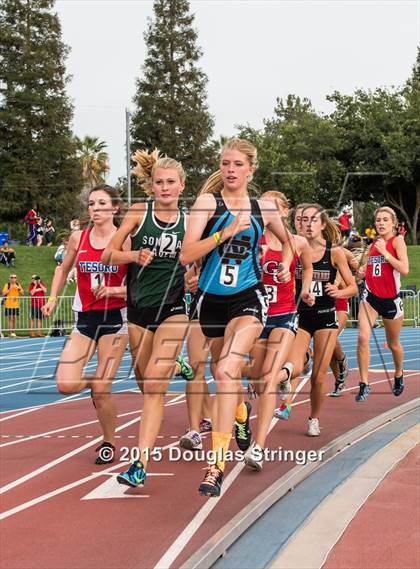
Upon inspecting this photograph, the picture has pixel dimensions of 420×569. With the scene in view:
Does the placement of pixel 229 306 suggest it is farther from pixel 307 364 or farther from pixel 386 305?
pixel 307 364

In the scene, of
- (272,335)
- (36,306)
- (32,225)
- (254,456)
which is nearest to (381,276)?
(272,335)

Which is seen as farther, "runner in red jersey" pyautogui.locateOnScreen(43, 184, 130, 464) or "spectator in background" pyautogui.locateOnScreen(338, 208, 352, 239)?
"spectator in background" pyautogui.locateOnScreen(338, 208, 352, 239)

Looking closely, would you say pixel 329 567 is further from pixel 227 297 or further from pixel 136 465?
pixel 227 297

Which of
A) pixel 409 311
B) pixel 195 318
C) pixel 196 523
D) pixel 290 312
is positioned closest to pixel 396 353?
pixel 290 312

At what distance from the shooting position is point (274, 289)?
8.06 metres

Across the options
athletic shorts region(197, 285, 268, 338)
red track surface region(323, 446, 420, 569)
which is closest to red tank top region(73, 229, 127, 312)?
athletic shorts region(197, 285, 268, 338)

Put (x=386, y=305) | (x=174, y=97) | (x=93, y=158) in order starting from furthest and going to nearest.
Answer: (x=93, y=158)
(x=174, y=97)
(x=386, y=305)

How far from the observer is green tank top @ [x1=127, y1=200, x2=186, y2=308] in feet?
18.1

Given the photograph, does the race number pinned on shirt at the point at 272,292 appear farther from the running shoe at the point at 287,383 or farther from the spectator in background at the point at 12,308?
the spectator in background at the point at 12,308

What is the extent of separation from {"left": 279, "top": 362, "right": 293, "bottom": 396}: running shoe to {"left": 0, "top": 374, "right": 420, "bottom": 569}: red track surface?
1.62ft

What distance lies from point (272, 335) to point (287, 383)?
126cm

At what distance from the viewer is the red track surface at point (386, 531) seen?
17.4 feet

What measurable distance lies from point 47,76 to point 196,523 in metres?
50.8

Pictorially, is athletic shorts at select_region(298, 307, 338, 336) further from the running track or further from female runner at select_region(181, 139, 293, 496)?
female runner at select_region(181, 139, 293, 496)
